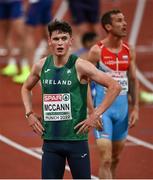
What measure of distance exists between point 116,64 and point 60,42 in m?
1.90

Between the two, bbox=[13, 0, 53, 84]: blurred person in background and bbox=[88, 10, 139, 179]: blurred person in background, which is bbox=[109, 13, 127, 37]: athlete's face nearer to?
bbox=[88, 10, 139, 179]: blurred person in background

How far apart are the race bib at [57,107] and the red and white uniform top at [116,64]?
5.57 feet

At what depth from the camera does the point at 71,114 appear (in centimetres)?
805

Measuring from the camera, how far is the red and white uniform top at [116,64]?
9.78 meters

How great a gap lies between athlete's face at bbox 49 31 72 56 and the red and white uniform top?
5.67 feet

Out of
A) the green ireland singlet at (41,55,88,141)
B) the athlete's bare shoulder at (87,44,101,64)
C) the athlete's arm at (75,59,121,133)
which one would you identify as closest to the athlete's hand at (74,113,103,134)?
the athlete's arm at (75,59,121,133)

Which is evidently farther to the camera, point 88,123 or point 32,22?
point 32,22

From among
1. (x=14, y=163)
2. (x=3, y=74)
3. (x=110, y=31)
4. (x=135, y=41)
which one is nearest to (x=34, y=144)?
(x=14, y=163)

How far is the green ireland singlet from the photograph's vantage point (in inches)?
315

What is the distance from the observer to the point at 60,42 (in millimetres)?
8016

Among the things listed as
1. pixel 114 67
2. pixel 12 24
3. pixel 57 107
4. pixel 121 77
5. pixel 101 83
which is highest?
pixel 101 83

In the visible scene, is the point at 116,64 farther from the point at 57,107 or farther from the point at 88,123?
the point at 88,123

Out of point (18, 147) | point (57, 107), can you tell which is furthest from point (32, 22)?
point (57, 107)

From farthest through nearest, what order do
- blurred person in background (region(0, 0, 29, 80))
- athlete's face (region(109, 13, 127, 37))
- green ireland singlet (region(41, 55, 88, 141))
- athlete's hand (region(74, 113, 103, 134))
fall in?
blurred person in background (region(0, 0, 29, 80)) → athlete's face (region(109, 13, 127, 37)) → green ireland singlet (region(41, 55, 88, 141)) → athlete's hand (region(74, 113, 103, 134))
